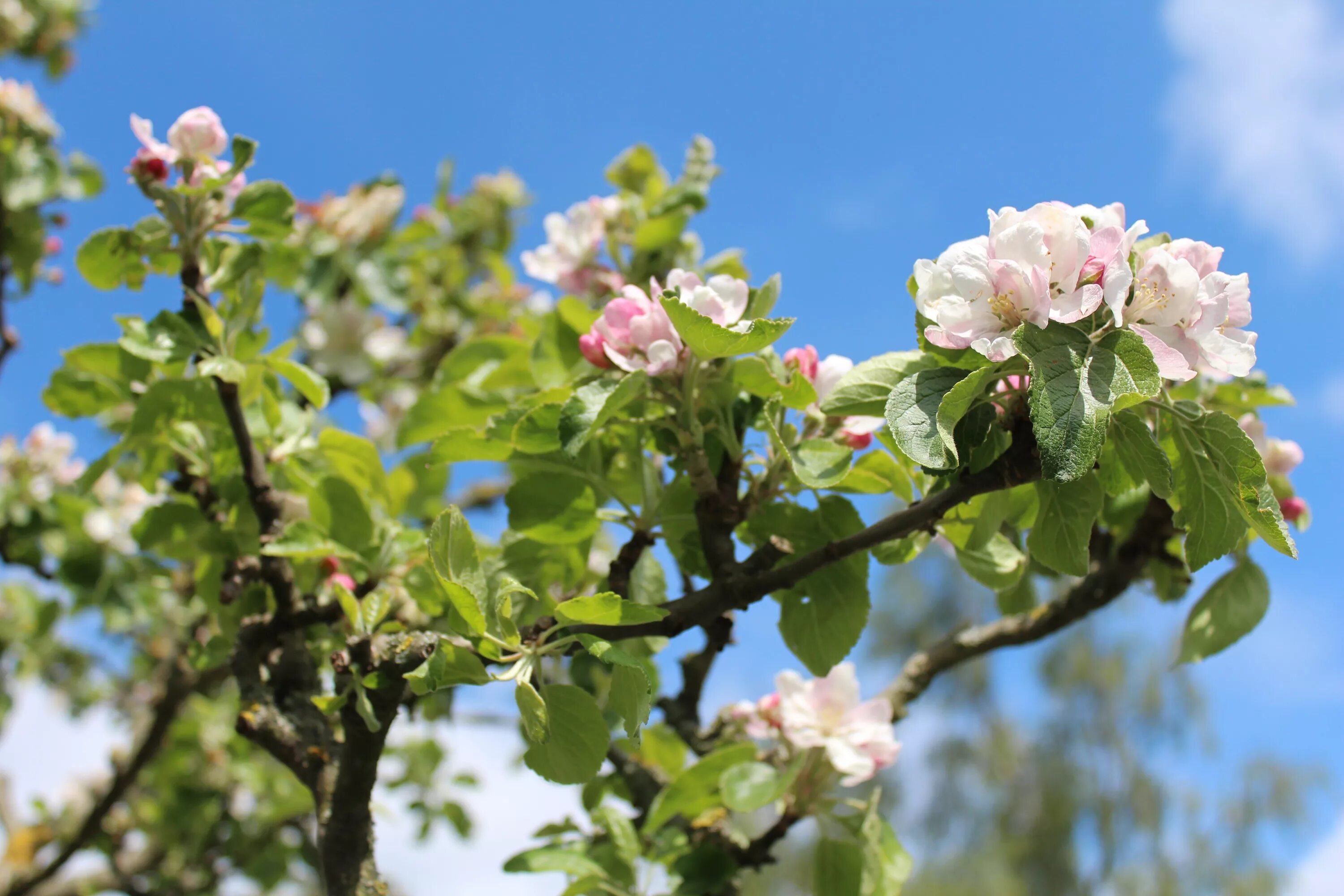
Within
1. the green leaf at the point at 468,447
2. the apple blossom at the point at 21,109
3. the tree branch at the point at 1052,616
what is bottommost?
the green leaf at the point at 468,447

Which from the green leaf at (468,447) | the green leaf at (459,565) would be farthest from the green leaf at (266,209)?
the green leaf at (459,565)

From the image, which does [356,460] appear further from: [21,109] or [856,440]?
[21,109]

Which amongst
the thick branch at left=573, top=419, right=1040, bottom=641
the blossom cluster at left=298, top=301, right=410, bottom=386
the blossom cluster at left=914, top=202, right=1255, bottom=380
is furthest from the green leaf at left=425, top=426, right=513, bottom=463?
the blossom cluster at left=298, top=301, right=410, bottom=386

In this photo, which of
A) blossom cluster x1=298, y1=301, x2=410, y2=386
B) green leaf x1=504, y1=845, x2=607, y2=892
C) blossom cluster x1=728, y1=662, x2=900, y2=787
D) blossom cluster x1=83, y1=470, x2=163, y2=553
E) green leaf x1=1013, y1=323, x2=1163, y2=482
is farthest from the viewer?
blossom cluster x1=298, y1=301, x2=410, y2=386

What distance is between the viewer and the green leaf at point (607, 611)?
1138 millimetres

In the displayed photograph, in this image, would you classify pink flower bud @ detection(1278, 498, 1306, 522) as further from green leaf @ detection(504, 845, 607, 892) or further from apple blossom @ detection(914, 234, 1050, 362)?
green leaf @ detection(504, 845, 607, 892)

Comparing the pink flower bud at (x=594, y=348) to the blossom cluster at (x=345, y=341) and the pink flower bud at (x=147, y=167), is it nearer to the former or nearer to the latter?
the pink flower bud at (x=147, y=167)

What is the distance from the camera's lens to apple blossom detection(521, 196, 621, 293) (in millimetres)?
2359

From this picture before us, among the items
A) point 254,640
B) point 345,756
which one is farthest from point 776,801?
point 254,640

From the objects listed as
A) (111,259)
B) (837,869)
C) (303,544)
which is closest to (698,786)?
(837,869)

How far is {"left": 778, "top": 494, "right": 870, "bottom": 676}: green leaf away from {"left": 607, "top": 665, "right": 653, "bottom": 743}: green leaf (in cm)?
32

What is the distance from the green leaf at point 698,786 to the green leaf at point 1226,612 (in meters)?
0.76

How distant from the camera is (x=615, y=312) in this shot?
1.32 m

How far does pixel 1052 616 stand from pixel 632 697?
1321 millimetres
